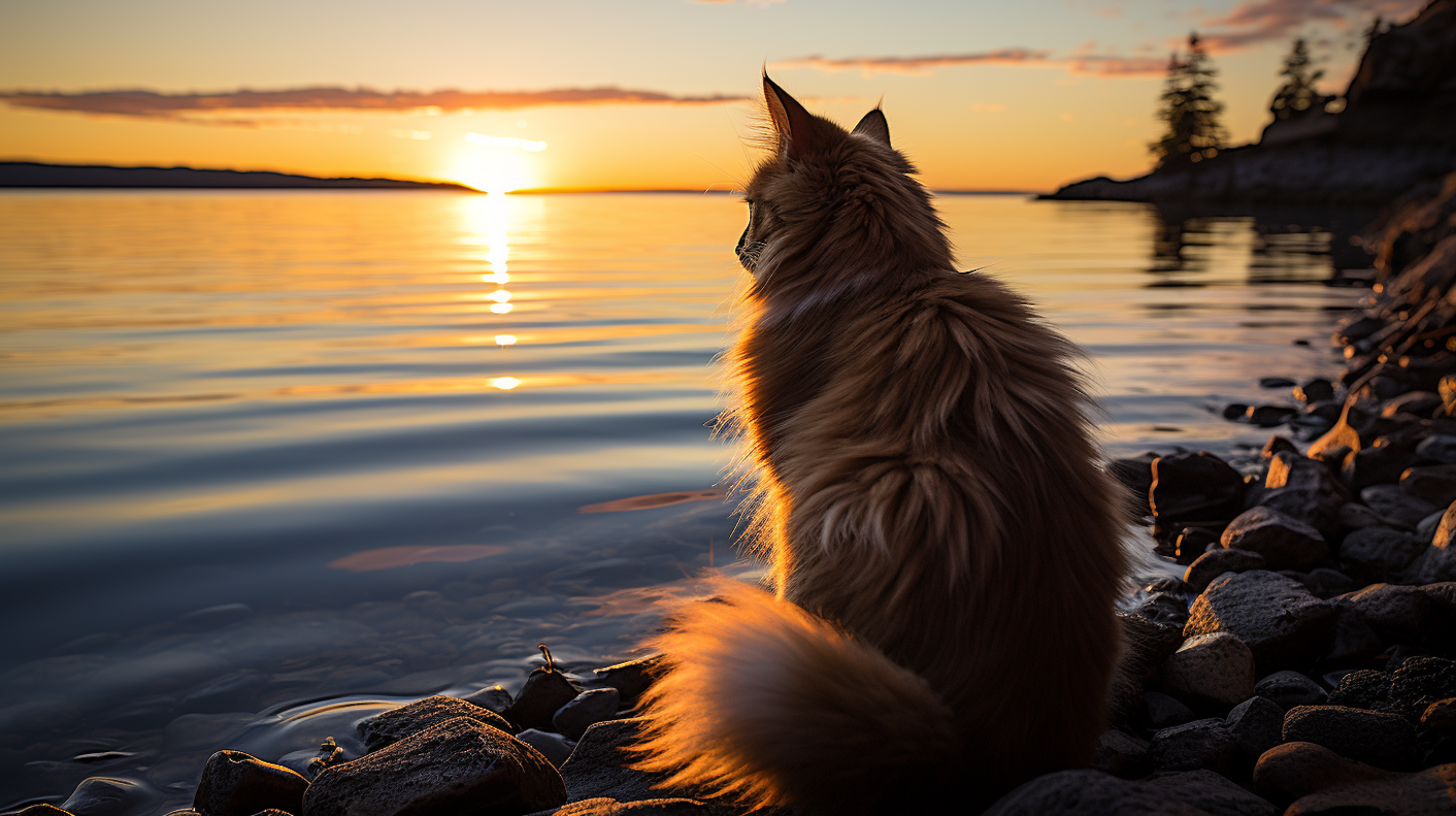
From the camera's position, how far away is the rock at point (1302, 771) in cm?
175

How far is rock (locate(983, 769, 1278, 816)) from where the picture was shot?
147 centimetres

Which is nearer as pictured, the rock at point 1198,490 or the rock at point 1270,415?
the rock at point 1198,490

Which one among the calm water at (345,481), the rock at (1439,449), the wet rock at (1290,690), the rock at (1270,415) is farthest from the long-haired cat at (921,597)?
the rock at (1270,415)

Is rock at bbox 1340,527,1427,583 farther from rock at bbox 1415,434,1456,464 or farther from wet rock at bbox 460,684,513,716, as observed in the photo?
wet rock at bbox 460,684,513,716

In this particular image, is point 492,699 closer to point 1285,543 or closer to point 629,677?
point 629,677

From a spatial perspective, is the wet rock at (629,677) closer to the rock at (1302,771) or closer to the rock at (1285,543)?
the rock at (1302,771)

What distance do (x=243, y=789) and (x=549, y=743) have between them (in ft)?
2.72

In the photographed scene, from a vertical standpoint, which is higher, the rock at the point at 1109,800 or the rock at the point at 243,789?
the rock at the point at 1109,800

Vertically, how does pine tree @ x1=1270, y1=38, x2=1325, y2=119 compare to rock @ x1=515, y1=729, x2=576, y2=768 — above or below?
above

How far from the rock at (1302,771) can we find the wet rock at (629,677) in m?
1.79

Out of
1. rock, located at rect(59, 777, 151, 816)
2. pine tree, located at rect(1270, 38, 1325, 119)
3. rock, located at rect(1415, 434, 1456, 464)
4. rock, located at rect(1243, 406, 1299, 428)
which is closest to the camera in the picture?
rock, located at rect(59, 777, 151, 816)

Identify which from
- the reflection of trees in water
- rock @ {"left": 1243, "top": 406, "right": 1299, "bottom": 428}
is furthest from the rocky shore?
the reflection of trees in water

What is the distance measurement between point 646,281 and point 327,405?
872cm

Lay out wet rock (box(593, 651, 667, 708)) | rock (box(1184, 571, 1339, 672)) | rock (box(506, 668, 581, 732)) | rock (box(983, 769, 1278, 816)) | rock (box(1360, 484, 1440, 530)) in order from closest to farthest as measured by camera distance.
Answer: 1. rock (box(983, 769, 1278, 816))
2. rock (box(1184, 571, 1339, 672))
3. rock (box(506, 668, 581, 732))
4. wet rock (box(593, 651, 667, 708))
5. rock (box(1360, 484, 1440, 530))
